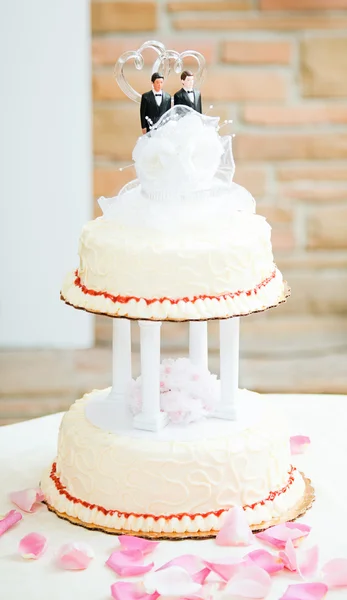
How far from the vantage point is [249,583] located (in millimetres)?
1756

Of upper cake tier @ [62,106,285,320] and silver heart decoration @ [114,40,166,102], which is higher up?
silver heart decoration @ [114,40,166,102]

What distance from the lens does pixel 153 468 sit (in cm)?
207

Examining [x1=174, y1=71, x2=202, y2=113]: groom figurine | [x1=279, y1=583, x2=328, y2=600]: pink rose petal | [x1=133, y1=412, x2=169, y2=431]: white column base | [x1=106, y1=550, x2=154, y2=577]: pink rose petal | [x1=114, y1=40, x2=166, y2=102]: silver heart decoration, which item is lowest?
[x1=106, y1=550, x2=154, y2=577]: pink rose petal

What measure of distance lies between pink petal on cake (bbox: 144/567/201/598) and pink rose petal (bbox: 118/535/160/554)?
120mm

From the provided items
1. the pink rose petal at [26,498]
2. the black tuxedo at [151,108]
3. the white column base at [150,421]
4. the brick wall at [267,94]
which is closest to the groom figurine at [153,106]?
the black tuxedo at [151,108]

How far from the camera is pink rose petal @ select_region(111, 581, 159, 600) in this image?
1729mm

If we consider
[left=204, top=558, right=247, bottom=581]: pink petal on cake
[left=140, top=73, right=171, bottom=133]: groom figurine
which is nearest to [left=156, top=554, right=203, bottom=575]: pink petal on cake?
[left=204, top=558, right=247, bottom=581]: pink petal on cake

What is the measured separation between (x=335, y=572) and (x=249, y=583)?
163mm

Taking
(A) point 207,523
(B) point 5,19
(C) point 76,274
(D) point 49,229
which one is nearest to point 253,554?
(A) point 207,523

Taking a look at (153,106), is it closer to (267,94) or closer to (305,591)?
(305,591)

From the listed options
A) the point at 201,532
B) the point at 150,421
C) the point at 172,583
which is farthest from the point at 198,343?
the point at 172,583

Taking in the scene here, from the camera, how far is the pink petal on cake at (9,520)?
2022mm

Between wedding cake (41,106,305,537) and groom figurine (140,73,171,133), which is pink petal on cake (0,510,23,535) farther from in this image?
groom figurine (140,73,171,133)

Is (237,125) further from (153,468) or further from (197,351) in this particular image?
(153,468)
